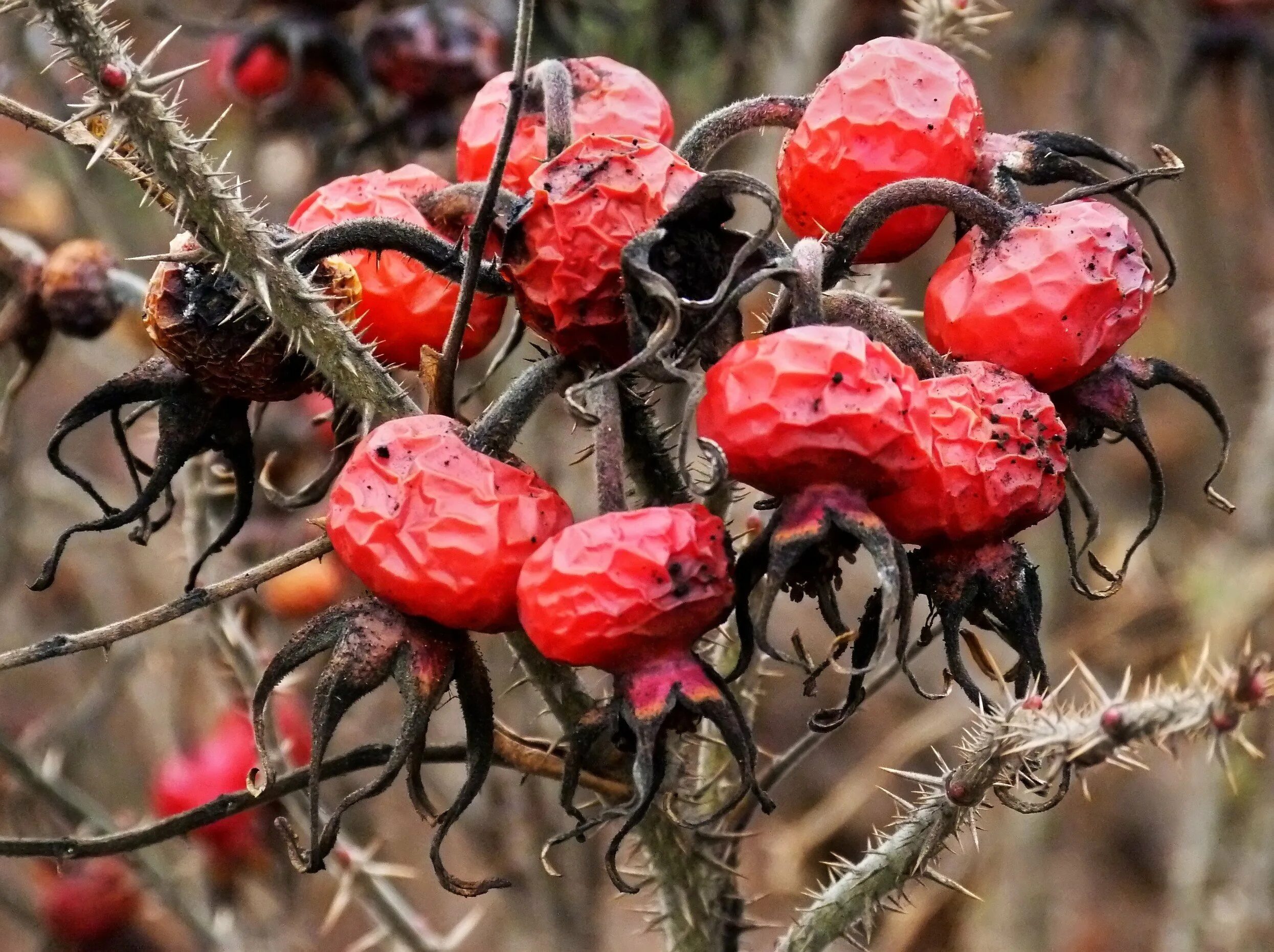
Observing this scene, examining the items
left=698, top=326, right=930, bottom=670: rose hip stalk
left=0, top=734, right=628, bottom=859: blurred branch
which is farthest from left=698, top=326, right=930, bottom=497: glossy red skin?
left=0, top=734, right=628, bottom=859: blurred branch

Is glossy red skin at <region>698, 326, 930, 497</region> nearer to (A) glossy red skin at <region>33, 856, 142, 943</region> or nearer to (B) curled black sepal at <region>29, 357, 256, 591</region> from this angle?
(B) curled black sepal at <region>29, 357, 256, 591</region>

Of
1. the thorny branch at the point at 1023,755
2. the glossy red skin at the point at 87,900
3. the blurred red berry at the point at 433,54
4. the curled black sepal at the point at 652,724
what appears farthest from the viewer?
the glossy red skin at the point at 87,900

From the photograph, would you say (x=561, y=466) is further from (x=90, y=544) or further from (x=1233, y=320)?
(x=1233, y=320)

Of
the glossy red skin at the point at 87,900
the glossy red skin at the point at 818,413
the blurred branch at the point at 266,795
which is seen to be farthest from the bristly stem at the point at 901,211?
the glossy red skin at the point at 87,900

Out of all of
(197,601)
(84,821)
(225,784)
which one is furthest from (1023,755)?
(225,784)

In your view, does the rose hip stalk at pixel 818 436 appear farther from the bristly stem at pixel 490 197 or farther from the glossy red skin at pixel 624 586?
the bristly stem at pixel 490 197
